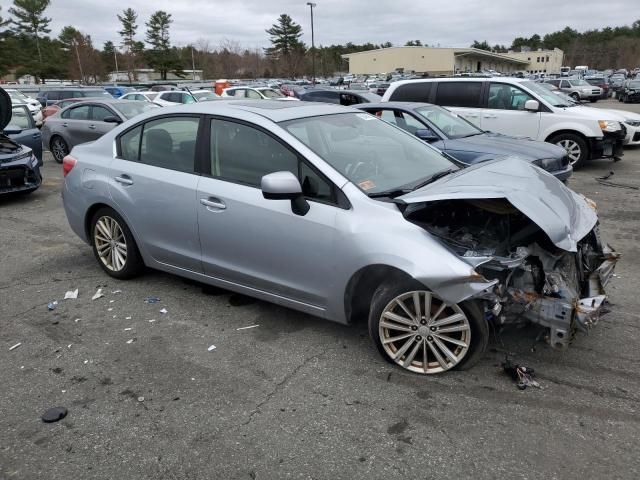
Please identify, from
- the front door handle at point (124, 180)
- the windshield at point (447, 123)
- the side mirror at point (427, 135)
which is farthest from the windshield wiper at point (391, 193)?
the windshield at point (447, 123)

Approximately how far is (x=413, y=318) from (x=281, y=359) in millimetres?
962

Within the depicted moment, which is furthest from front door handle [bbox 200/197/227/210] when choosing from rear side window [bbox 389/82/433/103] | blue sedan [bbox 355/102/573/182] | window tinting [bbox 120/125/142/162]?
rear side window [bbox 389/82/433/103]

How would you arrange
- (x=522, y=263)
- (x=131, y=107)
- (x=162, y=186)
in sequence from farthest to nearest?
1. (x=131, y=107)
2. (x=162, y=186)
3. (x=522, y=263)

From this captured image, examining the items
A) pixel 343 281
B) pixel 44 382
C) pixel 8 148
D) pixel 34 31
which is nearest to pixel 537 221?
pixel 343 281

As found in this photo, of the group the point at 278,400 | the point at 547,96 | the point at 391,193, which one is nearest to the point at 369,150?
the point at 391,193

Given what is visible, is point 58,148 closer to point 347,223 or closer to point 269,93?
point 269,93

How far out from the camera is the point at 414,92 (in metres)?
10.9

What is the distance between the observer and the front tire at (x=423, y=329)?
3.12m

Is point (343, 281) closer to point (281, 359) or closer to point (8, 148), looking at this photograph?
point (281, 359)

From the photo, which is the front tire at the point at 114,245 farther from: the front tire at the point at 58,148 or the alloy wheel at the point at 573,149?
the front tire at the point at 58,148

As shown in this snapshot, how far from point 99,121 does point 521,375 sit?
38.0 feet

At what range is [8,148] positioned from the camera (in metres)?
8.50

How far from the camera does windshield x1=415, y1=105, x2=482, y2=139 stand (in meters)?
7.98

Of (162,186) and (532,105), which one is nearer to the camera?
(162,186)
